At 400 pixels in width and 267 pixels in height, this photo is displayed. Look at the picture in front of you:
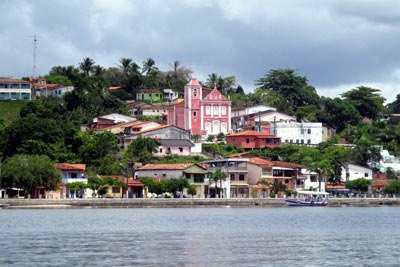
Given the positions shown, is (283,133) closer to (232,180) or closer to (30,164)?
(232,180)

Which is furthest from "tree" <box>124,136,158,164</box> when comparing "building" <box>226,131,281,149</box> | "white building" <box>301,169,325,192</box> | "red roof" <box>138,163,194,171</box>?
"white building" <box>301,169,325,192</box>

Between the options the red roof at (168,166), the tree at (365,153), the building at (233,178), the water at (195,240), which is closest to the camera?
the water at (195,240)

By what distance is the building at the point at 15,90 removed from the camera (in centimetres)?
14075

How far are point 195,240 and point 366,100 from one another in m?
104

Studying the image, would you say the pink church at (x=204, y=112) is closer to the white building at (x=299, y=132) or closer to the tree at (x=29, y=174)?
the white building at (x=299, y=132)

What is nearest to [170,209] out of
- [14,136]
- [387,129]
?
[14,136]

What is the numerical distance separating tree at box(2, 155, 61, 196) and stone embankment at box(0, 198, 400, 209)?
2169 mm

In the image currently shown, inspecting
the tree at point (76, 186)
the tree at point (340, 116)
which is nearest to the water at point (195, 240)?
the tree at point (76, 186)

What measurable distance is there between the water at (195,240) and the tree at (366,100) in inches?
3009

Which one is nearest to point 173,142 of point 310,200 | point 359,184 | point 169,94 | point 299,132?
point 299,132

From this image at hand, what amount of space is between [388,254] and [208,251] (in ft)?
30.1

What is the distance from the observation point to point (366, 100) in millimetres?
148875

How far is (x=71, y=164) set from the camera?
96.4 metres

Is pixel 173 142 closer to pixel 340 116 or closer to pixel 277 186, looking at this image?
pixel 277 186
